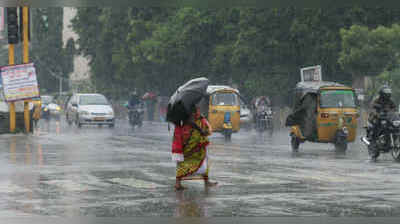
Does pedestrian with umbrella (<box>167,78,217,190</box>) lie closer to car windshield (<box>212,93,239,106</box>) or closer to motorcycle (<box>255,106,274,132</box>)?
car windshield (<box>212,93,239,106</box>)

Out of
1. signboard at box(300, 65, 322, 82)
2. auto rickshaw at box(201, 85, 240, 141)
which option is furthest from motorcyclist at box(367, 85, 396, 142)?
signboard at box(300, 65, 322, 82)

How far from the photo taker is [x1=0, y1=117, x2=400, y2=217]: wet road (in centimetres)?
1129

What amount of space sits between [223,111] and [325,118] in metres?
8.81

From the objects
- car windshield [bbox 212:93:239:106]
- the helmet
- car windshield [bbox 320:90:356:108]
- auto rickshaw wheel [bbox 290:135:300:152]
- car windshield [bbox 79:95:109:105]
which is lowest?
auto rickshaw wheel [bbox 290:135:300:152]

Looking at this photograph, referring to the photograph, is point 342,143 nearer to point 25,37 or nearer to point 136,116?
point 25,37

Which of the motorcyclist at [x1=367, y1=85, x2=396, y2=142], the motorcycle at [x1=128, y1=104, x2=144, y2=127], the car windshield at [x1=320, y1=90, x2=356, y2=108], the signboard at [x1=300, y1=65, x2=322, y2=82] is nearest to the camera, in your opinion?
the motorcyclist at [x1=367, y1=85, x2=396, y2=142]

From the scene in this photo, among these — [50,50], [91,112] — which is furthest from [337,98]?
[50,50]

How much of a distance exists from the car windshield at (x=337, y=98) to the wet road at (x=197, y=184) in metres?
1.50

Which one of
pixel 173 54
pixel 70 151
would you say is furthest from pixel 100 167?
pixel 173 54

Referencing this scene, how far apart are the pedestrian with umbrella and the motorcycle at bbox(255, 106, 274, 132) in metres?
24.8

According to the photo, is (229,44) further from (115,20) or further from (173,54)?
(115,20)

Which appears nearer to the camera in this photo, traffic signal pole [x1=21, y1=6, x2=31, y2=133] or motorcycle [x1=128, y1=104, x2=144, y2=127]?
traffic signal pole [x1=21, y1=6, x2=31, y2=133]

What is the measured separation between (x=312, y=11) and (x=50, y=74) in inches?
2940

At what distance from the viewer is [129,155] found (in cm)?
2252
